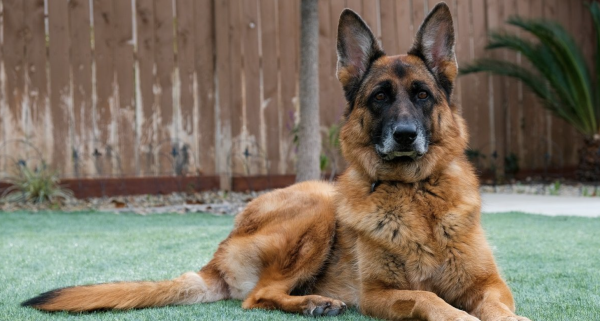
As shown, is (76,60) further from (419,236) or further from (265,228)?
(419,236)

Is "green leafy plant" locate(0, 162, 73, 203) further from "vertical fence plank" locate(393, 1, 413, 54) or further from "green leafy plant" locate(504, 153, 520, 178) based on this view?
"green leafy plant" locate(504, 153, 520, 178)

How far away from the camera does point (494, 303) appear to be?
2.53 meters

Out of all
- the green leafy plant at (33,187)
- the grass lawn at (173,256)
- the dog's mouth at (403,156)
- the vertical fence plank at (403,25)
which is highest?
the vertical fence plank at (403,25)

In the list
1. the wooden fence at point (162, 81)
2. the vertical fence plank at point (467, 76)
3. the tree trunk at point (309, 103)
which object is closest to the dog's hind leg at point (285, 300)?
the tree trunk at point (309, 103)

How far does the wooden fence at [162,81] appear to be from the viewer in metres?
7.97

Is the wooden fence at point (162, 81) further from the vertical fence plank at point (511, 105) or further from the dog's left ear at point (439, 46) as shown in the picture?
the dog's left ear at point (439, 46)

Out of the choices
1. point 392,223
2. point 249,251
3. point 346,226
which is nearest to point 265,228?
point 249,251

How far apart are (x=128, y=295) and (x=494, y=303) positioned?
1.60 meters

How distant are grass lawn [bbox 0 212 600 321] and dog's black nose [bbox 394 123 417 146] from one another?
2.75ft

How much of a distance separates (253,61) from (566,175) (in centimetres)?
596

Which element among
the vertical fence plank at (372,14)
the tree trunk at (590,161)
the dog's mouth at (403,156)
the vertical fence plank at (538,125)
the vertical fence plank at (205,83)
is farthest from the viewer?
the vertical fence plank at (538,125)

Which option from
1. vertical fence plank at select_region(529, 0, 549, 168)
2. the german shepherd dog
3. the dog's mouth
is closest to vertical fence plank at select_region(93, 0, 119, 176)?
the german shepherd dog

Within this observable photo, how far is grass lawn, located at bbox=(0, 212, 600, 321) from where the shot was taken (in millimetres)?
2805

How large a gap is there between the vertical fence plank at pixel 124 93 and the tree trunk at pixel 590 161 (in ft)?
23.4
